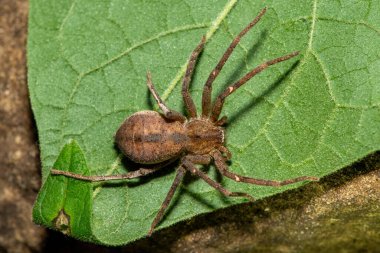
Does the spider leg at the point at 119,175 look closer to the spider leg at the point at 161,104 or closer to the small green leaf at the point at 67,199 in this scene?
the small green leaf at the point at 67,199

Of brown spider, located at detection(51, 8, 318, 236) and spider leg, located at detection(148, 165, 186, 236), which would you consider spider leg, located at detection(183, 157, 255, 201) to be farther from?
spider leg, located at detection(148, 165, 186, 236)

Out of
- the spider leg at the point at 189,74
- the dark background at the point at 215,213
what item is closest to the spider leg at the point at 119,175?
the spider leg at the point at 189,74

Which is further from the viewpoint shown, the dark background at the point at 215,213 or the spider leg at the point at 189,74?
the dark background at the point at 215,213

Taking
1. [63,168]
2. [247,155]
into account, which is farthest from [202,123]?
[63,168]

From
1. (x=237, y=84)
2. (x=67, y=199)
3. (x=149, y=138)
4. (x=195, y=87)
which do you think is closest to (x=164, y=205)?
(x=149, y=138)

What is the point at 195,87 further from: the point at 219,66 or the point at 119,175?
the point at 119,175

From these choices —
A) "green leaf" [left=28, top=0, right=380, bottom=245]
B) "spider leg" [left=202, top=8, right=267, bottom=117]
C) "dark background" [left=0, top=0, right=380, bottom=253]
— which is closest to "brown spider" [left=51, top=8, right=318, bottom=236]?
"spider leg" [left=202, top=8, right=267, bottom=117]
